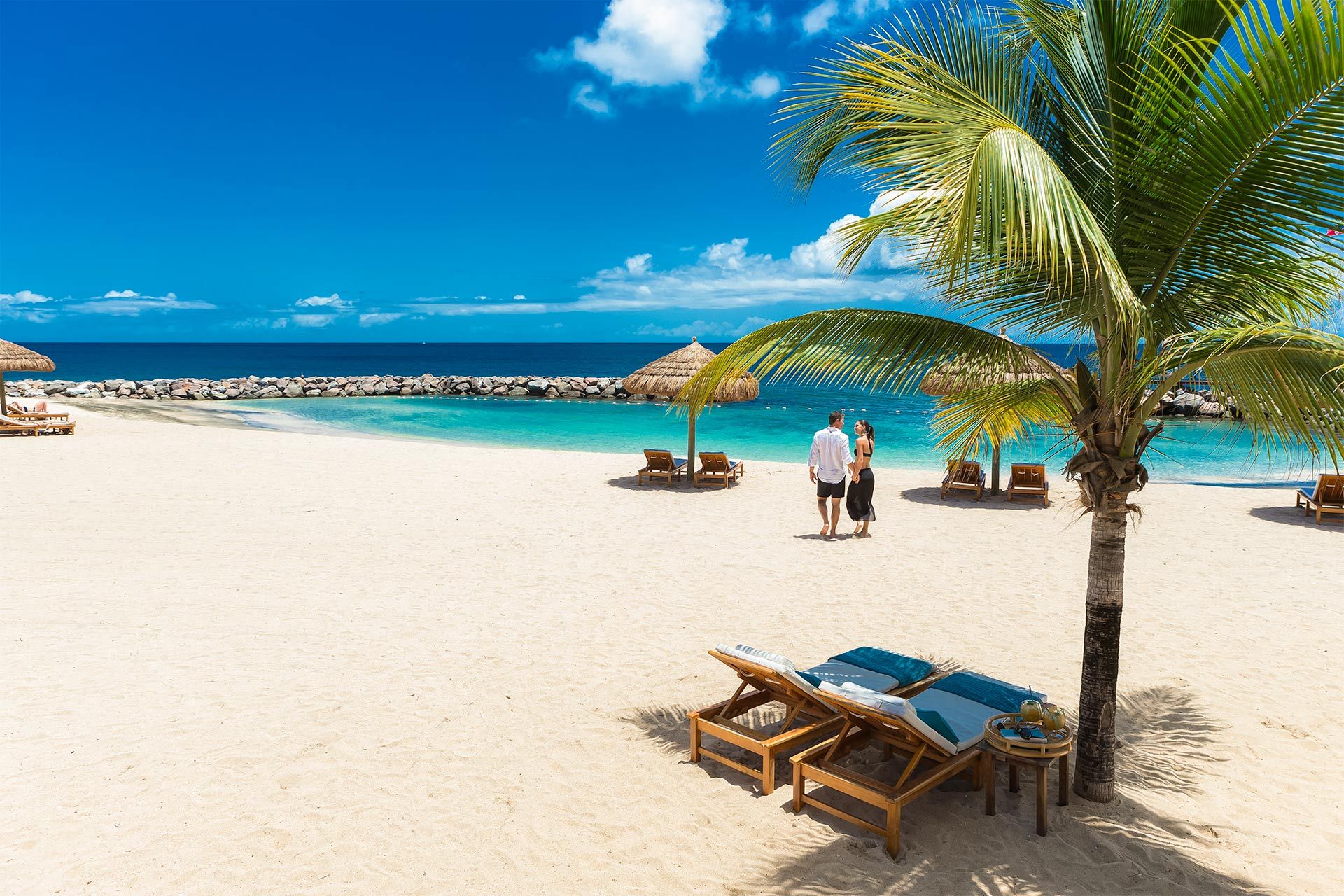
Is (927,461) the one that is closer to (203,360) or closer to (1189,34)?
(1189,34)

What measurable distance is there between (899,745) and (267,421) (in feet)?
103

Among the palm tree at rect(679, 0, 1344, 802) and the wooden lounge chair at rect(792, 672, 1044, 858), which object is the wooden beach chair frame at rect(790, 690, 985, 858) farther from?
the palm tree at rect(679, 0, 1344, 802)

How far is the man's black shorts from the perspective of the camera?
9.49 meters

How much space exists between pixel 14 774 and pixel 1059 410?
6.03 m

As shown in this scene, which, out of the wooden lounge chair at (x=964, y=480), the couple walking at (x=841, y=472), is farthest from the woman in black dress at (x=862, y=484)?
the wooden lounge chair at (x=964, y=480)

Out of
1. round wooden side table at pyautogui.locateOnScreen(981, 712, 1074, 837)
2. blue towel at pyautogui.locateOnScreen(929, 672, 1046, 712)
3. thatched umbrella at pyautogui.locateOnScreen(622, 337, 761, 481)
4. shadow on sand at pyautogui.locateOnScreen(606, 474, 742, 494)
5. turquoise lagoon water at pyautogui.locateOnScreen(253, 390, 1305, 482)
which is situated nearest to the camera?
round wooden side table at pyautogui.locateOnScreen(981, 712, 1074, 837)

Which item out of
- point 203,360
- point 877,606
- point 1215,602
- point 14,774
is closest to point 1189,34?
point 877,606

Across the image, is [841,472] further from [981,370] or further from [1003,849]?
[1003,849]

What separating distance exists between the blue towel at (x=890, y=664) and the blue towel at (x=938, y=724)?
695mm

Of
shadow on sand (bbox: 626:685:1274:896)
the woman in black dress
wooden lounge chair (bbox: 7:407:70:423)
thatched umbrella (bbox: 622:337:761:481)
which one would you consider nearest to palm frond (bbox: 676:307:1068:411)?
shadow on sand (bbox: 626:685:1274:896)

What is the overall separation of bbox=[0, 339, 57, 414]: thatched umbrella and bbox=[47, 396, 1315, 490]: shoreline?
5.72 metres

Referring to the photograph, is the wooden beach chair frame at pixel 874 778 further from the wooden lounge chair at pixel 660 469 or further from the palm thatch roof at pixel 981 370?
the wooden lounge chair at pixel 660 469

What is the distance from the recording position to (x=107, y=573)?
7.45 m

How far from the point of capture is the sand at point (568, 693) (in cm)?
349
